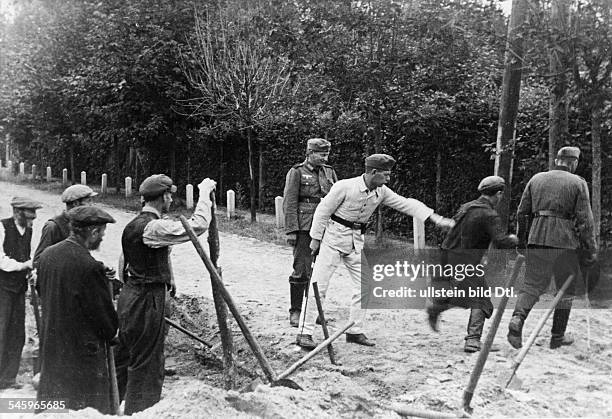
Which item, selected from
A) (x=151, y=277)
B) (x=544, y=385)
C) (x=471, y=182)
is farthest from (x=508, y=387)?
(x=471, y=182)

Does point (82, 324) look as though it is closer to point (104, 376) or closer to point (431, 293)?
point (104, 376)

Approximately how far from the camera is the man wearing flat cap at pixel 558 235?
608 cm

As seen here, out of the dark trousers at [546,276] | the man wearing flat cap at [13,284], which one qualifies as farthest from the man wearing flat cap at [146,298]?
the dark trousers at [546,276]

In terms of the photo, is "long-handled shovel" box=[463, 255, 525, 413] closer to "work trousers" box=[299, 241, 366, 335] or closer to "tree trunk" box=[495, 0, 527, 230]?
"work trousers" box=[299, 241, 366, 335]

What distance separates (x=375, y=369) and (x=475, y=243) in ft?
5.02

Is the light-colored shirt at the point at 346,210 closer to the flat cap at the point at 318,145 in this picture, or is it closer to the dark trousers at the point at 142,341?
the flat cap at the point at 318,145

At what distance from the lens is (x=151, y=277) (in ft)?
14.7

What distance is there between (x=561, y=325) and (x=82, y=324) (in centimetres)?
442

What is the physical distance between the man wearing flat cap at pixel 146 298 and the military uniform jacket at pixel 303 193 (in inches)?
94.7

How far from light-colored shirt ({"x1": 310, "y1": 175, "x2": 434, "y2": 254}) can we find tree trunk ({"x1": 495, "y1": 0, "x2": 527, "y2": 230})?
10.8ft

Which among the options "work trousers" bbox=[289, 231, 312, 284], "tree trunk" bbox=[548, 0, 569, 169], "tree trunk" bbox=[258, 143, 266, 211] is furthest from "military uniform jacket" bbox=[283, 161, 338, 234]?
→ "tree trunk" bbox=[258, 143, 266, 211]

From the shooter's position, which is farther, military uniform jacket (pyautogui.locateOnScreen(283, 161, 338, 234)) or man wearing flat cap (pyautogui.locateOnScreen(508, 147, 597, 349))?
military uniform jacket (pyautogui.locateOnScreen(283, 161, 338, 234))

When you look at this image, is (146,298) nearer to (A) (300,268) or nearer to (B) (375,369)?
(B) (375,369)

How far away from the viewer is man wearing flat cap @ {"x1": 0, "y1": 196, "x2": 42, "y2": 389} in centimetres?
539
